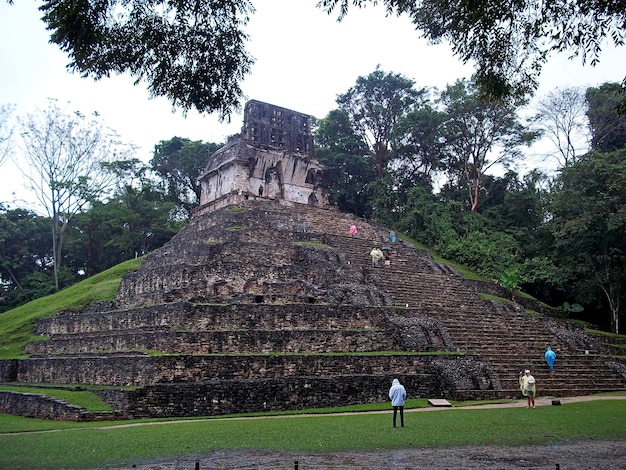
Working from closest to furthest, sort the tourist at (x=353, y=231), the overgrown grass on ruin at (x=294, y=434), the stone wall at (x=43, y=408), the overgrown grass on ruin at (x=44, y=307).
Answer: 1. the overgrown grass on ruin at (x=294, y=434)
2. the stone wall at (x=43, y=408)
3. the overgrown grass on ruin at (x=44, y=307)
4. the tourist at (x=353, y=231)

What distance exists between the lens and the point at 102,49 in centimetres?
895

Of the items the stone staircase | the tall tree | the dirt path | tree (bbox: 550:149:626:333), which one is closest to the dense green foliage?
tree (bbox: 550:149:626:333)

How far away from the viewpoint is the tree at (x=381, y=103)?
4109 centimetres

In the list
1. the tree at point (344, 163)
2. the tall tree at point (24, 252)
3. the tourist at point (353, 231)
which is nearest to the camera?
the tourist at point (353, 231)

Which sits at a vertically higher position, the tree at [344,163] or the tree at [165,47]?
the tree at [344,163]

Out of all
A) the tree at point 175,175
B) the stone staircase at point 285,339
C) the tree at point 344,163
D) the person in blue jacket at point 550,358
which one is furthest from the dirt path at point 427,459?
the tree at point 175,175

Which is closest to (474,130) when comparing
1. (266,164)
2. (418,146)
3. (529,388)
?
(418,146)

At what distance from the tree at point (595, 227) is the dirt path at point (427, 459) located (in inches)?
688

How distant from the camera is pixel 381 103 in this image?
136 feet

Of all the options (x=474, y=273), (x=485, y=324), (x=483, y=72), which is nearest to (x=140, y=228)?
(x=474, y=273)

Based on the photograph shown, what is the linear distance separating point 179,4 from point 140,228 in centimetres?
2927

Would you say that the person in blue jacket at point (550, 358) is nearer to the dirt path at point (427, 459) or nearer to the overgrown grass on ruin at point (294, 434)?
the overgrown grass on ruin at point (294, 434)

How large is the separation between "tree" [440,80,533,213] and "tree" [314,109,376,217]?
21.6ft

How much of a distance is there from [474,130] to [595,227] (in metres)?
12.4
